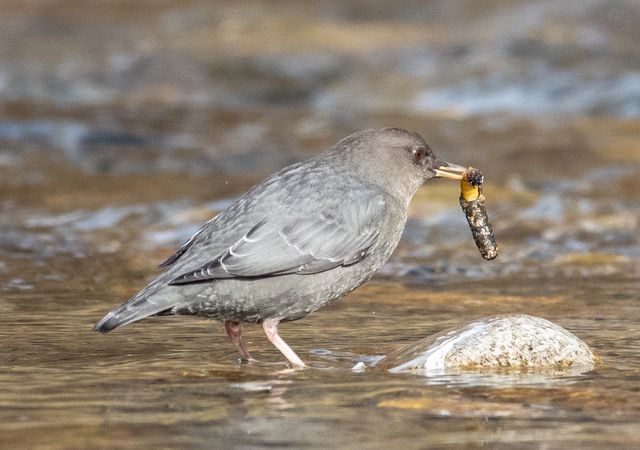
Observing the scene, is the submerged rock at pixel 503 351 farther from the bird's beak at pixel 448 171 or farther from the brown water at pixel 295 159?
the bird's beak at pixel 448 171

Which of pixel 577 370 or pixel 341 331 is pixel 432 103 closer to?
pixel 341 331

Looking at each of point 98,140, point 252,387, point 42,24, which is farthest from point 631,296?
point 42,24

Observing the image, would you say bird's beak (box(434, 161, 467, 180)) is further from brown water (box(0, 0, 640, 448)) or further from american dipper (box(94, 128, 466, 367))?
brown water (box(0, 0, 640, 448))

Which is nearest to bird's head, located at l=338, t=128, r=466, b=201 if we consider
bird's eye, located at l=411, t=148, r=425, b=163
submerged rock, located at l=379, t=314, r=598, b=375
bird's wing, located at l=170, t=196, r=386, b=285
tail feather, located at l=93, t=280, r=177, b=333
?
bird's eye, located at l=411, t=148, r=425, b=163

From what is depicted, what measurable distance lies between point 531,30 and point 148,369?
45.5ft

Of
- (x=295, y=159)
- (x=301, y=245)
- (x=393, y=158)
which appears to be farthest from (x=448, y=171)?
(x=295, y=159)

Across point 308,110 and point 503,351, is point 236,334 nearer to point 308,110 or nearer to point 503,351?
point 503,351

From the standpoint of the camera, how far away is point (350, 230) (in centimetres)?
617

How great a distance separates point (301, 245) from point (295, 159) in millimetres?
7907

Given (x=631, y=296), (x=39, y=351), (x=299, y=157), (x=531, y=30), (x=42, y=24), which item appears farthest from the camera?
(x=42, y=24)

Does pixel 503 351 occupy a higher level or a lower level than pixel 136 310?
lower

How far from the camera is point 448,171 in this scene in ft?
22.7

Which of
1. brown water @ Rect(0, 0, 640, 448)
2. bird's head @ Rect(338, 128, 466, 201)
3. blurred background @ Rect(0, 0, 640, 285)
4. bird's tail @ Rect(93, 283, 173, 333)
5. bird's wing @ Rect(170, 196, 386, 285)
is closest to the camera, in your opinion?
brown water @ Rect(0, 0, 640, 448)

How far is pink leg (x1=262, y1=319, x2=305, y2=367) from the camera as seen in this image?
5.94m
